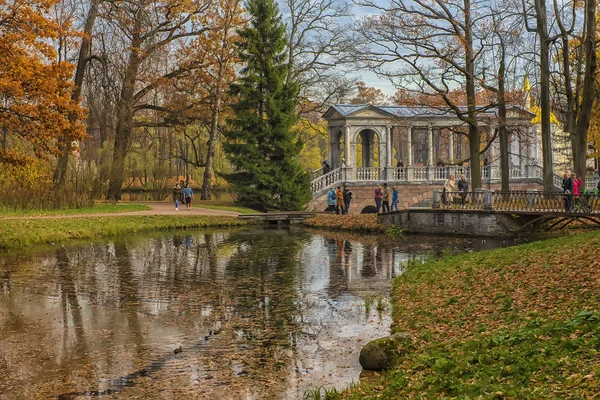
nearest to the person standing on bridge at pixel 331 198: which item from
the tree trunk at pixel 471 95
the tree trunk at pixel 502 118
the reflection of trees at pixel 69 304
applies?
the tree trunk at pixel 471 95

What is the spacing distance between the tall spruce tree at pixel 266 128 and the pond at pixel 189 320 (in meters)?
14.0

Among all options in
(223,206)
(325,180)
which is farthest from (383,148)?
(223,206)

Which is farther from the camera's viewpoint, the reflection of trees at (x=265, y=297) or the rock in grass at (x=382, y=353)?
the reflection of trees at (x=265, y=297)

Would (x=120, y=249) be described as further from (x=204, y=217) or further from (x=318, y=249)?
(x=204, y=217)

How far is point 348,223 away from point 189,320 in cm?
1904

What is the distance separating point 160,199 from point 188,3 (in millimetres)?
12848

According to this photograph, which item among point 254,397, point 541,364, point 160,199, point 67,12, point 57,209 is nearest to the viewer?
point 541,364

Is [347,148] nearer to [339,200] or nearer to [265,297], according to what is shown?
[339,200]

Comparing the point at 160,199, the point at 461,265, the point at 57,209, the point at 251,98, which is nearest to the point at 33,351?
the point at 461,265

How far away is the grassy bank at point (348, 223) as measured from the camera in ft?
98.7

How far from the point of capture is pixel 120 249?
950 inches

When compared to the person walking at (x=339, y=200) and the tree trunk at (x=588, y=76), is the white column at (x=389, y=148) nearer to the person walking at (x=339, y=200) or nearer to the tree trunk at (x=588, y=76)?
the person walking at (x=339, y=200)

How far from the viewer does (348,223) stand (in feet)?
103

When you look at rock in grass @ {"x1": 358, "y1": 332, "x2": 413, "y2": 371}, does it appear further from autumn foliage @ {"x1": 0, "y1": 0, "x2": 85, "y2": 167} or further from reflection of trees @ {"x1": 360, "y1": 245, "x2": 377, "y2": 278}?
autumn foliage @ {"x1": 0, "y1": 0, "x2": 85, "y2": 167}
